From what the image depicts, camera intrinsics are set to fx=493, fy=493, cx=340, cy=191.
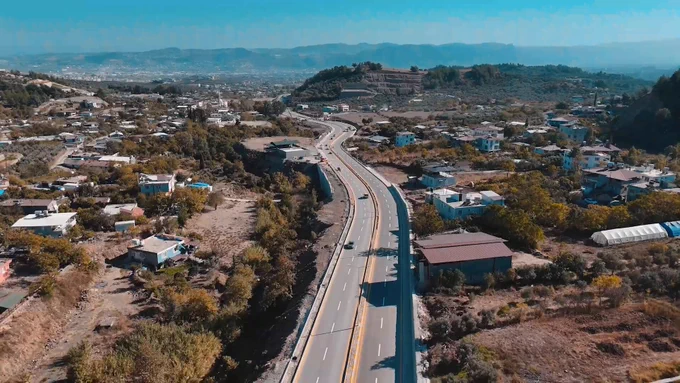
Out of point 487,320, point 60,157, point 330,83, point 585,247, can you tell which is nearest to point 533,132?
point 585,247

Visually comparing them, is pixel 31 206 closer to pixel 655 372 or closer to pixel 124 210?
pixel 124 210

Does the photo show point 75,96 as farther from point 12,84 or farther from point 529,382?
point 529,382

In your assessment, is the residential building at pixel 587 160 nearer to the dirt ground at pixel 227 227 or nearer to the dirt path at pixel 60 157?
the dirt ground at pixel 227 227

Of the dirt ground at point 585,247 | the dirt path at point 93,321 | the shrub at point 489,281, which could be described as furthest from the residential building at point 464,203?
the dirt path at point 93,321

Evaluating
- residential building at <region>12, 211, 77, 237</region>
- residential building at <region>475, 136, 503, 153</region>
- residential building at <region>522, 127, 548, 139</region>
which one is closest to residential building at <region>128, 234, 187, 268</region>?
residential building at <region>12, 211, 77, 237</region>

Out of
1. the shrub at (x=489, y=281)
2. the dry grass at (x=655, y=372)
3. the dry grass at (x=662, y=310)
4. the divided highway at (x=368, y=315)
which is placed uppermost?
the dry grass at (x=662, y=310)

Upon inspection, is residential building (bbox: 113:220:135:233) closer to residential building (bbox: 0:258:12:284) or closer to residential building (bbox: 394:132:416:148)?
residential building (bbox: 0:258:12:284)
